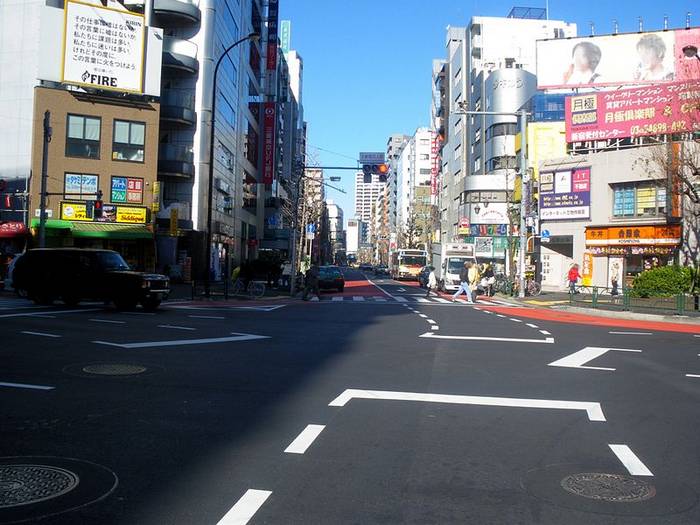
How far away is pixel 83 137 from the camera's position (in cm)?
3888

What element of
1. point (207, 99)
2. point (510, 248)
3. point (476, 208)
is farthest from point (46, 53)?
point (476, 208)

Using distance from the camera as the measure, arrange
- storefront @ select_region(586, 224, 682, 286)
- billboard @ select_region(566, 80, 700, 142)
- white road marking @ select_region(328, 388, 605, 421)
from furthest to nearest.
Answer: storefront @ select_region(586, 224, 682, 286) → billboard @ select_region(566, 80, 700, 142) → white road marking @ select_region(328, 388, 605, 421)

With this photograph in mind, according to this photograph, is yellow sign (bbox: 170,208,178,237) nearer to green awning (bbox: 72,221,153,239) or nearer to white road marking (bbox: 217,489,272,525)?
green awning (bbox: 72,221,153,239)

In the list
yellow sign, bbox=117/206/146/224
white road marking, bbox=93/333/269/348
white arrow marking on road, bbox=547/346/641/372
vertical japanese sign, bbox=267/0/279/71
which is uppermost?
vertical japanese sign, bbox=267/0/279/71

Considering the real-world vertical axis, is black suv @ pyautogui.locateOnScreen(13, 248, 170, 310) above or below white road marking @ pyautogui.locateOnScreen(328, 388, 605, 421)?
above

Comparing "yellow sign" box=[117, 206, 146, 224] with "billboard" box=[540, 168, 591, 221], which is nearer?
"billboard" box=[540, 168, 591, 221]

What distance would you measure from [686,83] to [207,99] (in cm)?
2906

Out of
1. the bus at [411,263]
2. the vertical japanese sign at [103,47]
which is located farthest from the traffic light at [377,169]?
the bus at [411,263]

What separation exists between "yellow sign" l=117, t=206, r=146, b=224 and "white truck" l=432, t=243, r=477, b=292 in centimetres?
1898

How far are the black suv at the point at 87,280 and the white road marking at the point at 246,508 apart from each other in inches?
632

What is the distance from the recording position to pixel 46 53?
123ft

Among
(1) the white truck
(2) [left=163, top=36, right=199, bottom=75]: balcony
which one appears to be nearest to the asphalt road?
(1) the white truck

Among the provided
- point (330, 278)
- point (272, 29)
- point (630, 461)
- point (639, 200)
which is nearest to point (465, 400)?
point (630, 461)

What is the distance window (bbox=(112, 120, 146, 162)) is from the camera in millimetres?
39688
